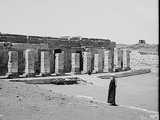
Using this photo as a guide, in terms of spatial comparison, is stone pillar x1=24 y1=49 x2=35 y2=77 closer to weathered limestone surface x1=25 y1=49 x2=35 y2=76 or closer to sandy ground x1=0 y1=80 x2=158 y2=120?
weathered limestone surface x1=25 y1=49 x2=35 y2=76

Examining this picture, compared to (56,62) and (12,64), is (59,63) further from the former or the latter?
(12,64)

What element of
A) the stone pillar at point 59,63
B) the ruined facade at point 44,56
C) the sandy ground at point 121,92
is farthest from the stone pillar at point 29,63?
the sandy ground at point 121,92

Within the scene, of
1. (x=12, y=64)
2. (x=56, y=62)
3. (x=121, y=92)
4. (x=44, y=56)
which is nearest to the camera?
(x=121, y=92)

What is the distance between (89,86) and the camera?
18.9m

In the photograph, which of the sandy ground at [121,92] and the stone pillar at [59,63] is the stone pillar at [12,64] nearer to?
the sandy ground at [121,92]

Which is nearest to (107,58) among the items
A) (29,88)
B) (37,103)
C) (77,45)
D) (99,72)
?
(99,72)

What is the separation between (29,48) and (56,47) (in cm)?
317

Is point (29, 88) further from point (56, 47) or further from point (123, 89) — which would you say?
point (56, 47)

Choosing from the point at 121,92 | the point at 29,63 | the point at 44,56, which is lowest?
the point at 121,92

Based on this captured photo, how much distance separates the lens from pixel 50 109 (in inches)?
410

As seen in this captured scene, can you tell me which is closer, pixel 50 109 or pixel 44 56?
pixel 50 109

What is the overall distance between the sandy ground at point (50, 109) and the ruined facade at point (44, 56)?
8268 mm

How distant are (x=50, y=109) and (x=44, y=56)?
491 inches

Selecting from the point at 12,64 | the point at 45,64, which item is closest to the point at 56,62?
the point at 45,64
